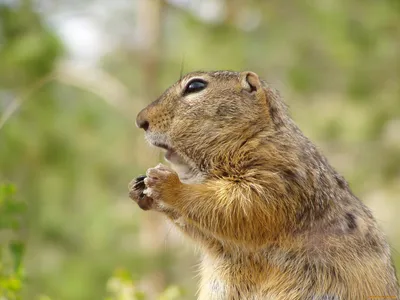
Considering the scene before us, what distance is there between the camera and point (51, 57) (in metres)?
7.95

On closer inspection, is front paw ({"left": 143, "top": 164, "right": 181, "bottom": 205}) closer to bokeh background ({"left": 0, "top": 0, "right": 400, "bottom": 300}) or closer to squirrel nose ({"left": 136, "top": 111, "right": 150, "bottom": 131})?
squirrel nose ({"left": 136, "top": 111, "right": 150, "bottom": 131})

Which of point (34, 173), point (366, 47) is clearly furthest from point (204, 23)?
point (34, 173)

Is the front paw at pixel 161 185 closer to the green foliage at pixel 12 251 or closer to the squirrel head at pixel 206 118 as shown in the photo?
the squirrel head at pixel 206 118

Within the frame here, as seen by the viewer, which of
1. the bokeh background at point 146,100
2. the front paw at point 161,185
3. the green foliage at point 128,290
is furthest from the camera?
the bokeh background at point 146,100

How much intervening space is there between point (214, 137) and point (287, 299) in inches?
31.0

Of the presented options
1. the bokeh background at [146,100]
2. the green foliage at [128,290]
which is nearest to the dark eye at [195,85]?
the green foliage at [128,290]

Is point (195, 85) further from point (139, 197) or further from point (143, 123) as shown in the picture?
point (139, 197)

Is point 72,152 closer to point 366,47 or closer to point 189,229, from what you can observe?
point 366,47

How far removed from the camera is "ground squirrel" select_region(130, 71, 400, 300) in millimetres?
2805

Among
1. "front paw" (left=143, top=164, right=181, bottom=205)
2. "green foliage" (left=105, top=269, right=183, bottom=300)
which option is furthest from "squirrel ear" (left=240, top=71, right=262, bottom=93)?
"green foliage" (left=105, top=269, right=183, bottom=300)

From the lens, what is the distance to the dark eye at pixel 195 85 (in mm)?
3246

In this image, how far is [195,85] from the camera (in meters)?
3.27

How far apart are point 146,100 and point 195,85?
6851 millimetres

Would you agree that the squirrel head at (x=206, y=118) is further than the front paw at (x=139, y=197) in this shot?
Yes
